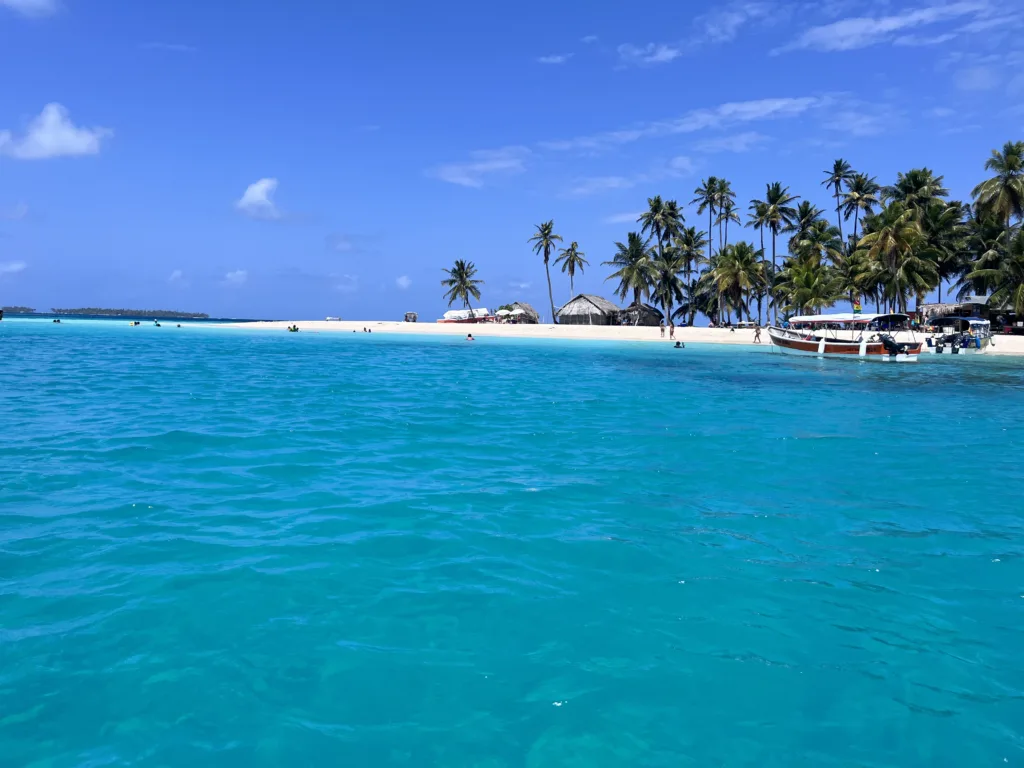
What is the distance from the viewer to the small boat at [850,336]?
42562mm

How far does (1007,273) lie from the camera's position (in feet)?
167

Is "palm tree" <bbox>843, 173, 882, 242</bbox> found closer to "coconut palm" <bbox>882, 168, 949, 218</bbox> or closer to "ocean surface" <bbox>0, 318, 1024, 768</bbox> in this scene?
"coconut palm" <bbox>882, 168, 949, 218</bbox>

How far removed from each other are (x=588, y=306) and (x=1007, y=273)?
39.6 metres

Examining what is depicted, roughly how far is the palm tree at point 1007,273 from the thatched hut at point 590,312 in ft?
116

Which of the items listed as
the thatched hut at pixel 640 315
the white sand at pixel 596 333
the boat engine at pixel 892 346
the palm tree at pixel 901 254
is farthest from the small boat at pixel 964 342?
the thatched hut at pixel 640 315

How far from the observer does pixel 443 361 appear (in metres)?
37.8

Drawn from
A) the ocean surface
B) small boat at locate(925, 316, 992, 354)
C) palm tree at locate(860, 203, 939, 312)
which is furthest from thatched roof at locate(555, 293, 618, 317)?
the ocean surface

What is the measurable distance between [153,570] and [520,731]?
4.27 m

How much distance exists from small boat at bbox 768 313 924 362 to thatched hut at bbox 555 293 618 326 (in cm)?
3012

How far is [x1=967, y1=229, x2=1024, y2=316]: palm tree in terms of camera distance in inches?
1946

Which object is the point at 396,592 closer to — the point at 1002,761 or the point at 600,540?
the point at 600,540

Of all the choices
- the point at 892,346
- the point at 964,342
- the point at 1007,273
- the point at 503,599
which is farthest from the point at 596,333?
the point at 503,599

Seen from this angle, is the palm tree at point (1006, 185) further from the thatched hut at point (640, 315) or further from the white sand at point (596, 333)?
the thatched hut at point (640, 315)

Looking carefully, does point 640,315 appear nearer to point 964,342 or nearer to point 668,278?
point 668,278
